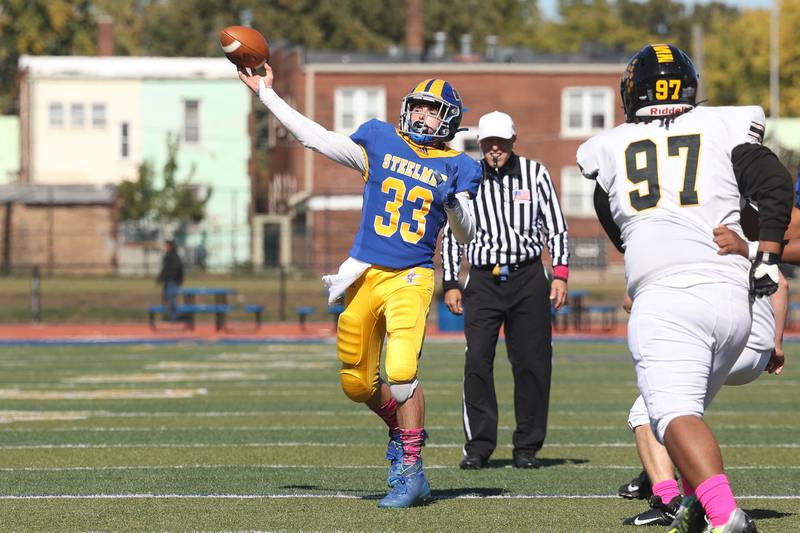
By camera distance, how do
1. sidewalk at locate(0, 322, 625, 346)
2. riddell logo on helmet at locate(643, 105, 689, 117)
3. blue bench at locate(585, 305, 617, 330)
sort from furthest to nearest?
1. blue bench at locate(585, 305, 617, 330)
2. sidewalk at locate(0, 322, 625, 346)
3. riddell logo on helmet at locate(643, 105, 689, 117)

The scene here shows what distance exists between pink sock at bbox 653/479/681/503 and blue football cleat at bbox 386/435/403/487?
115cm

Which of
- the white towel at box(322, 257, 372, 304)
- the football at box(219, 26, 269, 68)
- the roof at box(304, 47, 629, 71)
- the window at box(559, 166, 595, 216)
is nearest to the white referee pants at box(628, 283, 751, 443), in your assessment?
the white towel at box(322, 257, 372, 304)

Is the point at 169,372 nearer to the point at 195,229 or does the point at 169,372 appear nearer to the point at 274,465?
the point at 274,465

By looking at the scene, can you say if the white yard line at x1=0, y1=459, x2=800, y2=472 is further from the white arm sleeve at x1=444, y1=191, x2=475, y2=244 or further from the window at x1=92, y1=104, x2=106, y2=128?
the window at x1=92, y1=104, x2=106, y2=128

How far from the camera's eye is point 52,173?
4394 centimetres

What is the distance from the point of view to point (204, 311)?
78.7 ft

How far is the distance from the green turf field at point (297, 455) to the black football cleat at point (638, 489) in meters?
0.06

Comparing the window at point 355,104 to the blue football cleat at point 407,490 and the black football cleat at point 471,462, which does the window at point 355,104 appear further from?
the blue football cleat at point 407,490

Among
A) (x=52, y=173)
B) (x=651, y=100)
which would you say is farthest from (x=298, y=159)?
(x=651, y=100)

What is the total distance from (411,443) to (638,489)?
3.39 feet

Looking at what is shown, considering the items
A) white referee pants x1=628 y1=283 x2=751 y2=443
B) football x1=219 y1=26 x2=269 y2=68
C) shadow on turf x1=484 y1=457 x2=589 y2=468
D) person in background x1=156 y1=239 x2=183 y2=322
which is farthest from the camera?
person in background x1=156 y1=239 x2=183 y2=322

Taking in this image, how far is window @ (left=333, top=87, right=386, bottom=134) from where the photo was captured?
1638 inches

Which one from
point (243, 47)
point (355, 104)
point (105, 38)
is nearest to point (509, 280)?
point (243, 47)

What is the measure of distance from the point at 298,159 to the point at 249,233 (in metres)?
2.93
